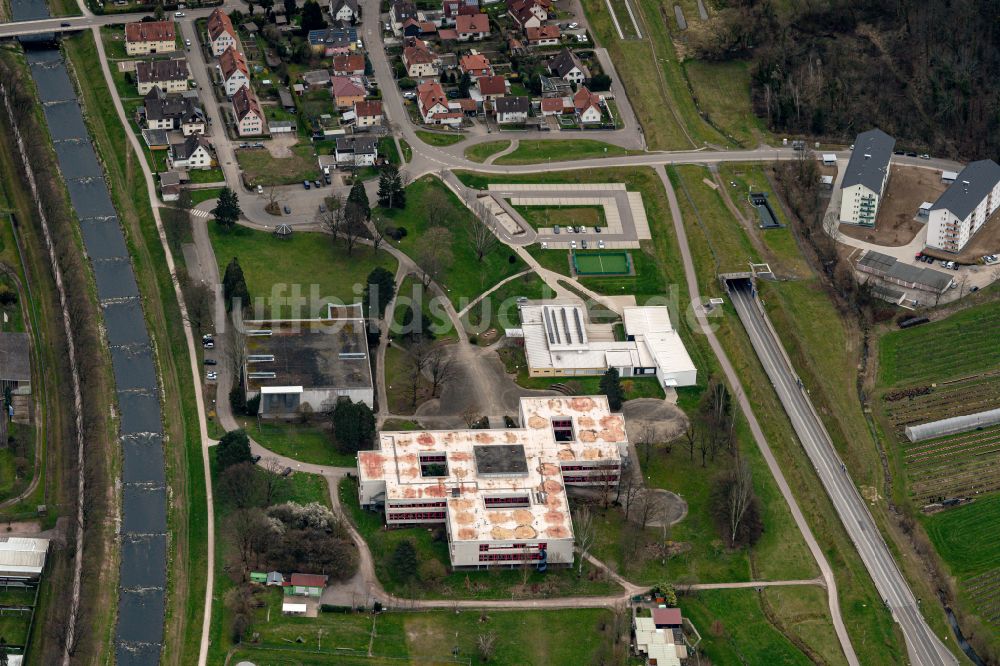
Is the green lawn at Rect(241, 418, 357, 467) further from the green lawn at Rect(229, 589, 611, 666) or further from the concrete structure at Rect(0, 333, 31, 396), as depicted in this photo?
the concrete structure at Rect(0, 333, 31, 396)

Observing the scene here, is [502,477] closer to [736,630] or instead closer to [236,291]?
[736,630]

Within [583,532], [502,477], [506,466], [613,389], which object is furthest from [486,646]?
[613,389]

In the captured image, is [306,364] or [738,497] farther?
[306,364]

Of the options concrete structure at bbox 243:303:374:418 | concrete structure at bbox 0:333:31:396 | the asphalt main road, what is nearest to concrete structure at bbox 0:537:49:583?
concrete structure at bbox 0:333:31:396

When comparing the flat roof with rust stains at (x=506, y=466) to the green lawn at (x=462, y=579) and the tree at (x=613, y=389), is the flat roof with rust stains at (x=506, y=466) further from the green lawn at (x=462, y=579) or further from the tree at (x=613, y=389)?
the tree at (x=613, y=389)

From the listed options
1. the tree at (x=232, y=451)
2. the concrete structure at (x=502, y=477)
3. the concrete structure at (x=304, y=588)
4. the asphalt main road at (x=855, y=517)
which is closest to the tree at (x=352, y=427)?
the concrete structure at (x=502, y=477)

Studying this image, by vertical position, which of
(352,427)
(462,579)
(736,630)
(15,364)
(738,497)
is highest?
(15,364)

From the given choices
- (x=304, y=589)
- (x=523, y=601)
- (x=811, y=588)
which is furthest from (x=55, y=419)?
A: (x=811, y=588)
